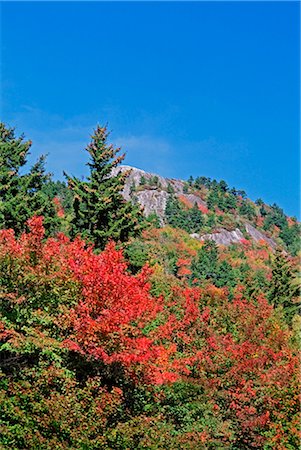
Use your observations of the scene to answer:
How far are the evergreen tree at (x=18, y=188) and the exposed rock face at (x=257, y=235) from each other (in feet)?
474

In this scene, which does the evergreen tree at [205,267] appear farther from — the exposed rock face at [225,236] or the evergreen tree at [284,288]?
the exposed rock face at [225,236]

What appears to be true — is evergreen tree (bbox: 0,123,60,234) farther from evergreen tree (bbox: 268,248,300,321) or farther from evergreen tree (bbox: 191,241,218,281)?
evergreen tree (bbox: 191,241,218,281)

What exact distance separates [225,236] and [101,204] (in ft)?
430

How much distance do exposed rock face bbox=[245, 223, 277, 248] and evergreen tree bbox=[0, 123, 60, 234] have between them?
144m

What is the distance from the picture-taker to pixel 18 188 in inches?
1260

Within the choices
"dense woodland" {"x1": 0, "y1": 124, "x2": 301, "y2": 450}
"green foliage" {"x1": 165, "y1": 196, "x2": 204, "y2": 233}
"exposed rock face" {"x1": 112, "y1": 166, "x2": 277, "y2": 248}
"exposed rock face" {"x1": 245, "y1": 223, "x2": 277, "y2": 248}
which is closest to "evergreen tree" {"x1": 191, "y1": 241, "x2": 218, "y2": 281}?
"green foliage" {"x1": 165, "y1": 196, "x2": 204, "y2": 233}

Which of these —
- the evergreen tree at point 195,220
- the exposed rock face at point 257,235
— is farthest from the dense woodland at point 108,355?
the exposed rock face at point 257,235

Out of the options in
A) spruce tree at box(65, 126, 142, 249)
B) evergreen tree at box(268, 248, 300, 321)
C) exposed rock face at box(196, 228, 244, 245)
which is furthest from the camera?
exposed rock face at box(196, 228, 244, 245)

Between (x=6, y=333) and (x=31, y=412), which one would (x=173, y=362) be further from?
(x=31, y=412)

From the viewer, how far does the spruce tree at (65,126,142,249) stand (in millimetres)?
29688

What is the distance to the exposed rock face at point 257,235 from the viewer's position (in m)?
173

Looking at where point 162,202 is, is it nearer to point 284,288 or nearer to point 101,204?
point 284,288

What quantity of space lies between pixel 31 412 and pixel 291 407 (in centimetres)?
825

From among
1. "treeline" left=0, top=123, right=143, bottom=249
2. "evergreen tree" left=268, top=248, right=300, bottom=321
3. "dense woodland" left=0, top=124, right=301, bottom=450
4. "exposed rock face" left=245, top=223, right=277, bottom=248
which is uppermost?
"exposed rock face" left=245, top=223, right=277, bottom=248
